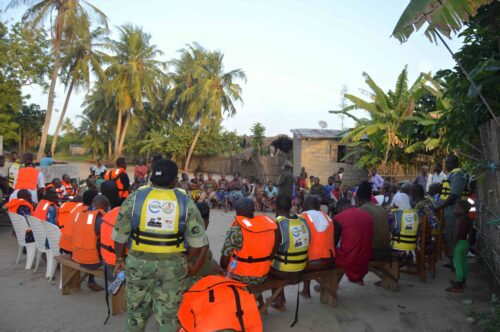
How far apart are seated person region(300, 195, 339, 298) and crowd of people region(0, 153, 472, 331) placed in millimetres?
12

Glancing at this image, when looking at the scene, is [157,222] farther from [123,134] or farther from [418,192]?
[123,134]

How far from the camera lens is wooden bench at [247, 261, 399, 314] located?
4148 mm

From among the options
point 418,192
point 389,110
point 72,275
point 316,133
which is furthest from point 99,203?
point 316,133

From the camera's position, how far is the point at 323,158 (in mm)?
17750

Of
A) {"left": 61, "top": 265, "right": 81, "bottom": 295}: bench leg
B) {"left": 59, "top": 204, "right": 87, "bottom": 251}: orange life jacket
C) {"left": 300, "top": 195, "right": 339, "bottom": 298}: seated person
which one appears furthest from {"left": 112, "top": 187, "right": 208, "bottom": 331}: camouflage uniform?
{"left": 61, "top": 265, "right": 81, "bottom": 295}: bench leg

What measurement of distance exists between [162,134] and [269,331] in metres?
28.4

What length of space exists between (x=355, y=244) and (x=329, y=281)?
21.8 inches

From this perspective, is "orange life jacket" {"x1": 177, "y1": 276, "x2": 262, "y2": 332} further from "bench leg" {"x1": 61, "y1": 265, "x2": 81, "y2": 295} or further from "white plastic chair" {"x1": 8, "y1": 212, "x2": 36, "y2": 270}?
"white plastic chair" {"x1": 8, "y1": 212, "x2": 36, "y2": 270}

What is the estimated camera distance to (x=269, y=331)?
4.11 m

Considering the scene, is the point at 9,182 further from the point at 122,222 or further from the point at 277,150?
the point at 277,150

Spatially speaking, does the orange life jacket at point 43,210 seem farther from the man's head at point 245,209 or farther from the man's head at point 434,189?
the man's head at point 434,189

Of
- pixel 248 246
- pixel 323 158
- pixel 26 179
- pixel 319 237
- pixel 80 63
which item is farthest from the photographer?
pixel 80 63

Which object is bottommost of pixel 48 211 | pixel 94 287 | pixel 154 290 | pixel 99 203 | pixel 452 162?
pixel 94 287

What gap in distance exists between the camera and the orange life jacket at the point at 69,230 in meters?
4.94
